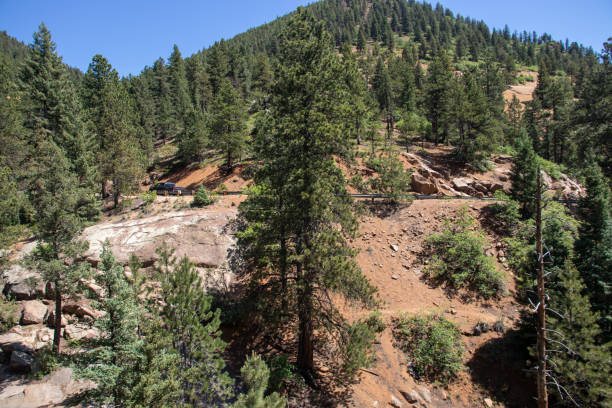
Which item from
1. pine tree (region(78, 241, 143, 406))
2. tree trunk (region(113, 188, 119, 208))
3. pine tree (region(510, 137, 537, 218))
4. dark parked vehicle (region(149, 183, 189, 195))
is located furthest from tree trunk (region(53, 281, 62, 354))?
pine tree (region(510, 137, 537, 218))

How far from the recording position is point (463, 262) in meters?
20.3

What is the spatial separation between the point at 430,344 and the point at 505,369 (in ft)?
11.9

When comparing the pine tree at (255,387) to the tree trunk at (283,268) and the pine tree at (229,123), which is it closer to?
the tree trunk at (283,268)

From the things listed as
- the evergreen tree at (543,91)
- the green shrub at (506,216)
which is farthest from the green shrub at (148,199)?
the evergreen tree at (543,91)

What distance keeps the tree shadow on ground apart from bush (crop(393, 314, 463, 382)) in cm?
104

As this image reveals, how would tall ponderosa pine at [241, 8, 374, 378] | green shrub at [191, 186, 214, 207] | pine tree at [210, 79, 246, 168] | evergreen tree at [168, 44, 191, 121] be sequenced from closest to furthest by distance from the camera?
tall ponderosa pine at [241, 8, 374, 378] < green shrub at [191, 186, 214, 207] < pine tree at [210, 79, 246, 168] < evergreen tree at [168, 44, 191, 121]

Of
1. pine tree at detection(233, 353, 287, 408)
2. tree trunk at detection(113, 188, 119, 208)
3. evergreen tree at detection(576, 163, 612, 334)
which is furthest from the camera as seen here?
tree trunk at detection(113, 188, 119, 208)

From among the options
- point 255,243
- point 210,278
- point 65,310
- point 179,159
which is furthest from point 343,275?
point 179,159

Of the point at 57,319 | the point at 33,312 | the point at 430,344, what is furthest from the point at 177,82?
the point at 430,344

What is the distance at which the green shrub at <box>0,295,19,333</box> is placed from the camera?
1509 centimetres

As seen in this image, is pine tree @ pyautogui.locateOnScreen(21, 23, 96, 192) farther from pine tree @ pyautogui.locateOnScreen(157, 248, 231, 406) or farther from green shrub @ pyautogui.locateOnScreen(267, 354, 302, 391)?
green shrub @ pyautogui.locateOnScreen(267, 354, 302, 391)

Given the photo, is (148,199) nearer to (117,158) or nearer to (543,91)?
(117,158)

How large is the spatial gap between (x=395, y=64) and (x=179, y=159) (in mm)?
55273

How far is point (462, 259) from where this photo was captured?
2028 centimetres
